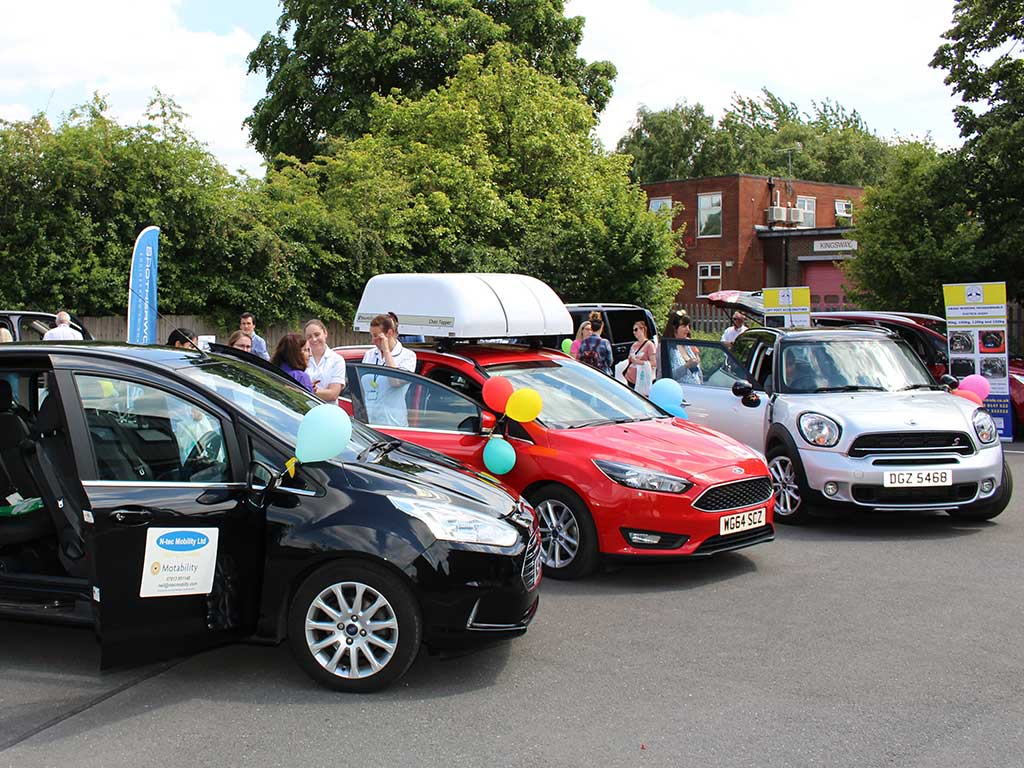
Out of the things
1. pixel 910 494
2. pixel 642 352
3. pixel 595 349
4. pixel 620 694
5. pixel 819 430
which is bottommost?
pixel 620 694

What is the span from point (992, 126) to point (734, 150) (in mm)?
49720

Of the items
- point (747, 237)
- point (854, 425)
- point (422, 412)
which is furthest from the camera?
point (747, 237)

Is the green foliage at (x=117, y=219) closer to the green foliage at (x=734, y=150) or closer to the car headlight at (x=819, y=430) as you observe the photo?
the car headlight at (x=819, y=430)

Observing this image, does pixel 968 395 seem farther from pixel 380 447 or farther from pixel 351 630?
pixel 351 630

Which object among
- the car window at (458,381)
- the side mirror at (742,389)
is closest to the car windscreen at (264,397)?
the car window at (458,381)

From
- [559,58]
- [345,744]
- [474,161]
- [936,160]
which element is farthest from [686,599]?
[559,58]

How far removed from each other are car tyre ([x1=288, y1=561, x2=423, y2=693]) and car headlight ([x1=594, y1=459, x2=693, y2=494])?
92.5 inches

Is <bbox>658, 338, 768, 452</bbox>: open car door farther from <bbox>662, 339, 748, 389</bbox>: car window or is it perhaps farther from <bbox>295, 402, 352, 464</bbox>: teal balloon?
<bbox>295, 402, 352, 464</bbox>: teal balloon

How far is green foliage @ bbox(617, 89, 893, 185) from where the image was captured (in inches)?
2724

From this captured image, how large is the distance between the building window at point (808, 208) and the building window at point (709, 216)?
498cm

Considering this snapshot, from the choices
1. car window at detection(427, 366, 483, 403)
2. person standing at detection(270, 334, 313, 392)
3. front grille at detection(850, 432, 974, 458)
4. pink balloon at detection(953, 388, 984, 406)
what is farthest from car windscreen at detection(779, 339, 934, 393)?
person standing at detection(270, 334, 313, 392)

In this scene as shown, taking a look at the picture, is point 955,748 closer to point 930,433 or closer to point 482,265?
point 930,433

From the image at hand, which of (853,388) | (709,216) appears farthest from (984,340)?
(709,216)

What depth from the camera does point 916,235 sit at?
76.2ft
